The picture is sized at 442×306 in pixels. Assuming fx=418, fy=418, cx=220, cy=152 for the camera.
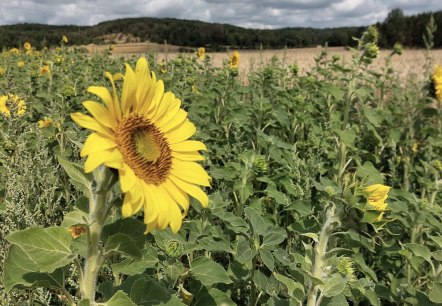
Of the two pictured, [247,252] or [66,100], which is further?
[66,100]

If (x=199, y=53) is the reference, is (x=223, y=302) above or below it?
below

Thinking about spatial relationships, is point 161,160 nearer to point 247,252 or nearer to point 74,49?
point 247,252

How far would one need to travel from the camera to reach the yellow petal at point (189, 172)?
1188 millimetres

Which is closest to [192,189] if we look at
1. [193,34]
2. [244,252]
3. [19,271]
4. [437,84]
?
[19,271]

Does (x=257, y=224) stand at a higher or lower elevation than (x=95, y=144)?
lower

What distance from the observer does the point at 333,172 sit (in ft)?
11.7

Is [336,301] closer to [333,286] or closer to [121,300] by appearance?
[333,286]

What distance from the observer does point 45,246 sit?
1.08 metres

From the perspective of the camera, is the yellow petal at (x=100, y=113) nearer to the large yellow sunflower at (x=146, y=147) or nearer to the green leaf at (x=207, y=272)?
the large yellow sunflower at (x=146, y=147)

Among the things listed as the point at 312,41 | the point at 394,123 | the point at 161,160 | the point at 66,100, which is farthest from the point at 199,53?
the point at 312,41

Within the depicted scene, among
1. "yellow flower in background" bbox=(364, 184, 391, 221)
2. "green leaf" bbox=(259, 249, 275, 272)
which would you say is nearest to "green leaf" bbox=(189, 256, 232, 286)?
"green leaf" bbox=(259, 249, 275, 272)

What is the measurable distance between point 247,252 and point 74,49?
24.2 ft

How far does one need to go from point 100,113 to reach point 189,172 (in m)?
0.34

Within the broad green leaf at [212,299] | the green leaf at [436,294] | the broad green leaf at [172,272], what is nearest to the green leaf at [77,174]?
the broad green leaf at [172,272]
